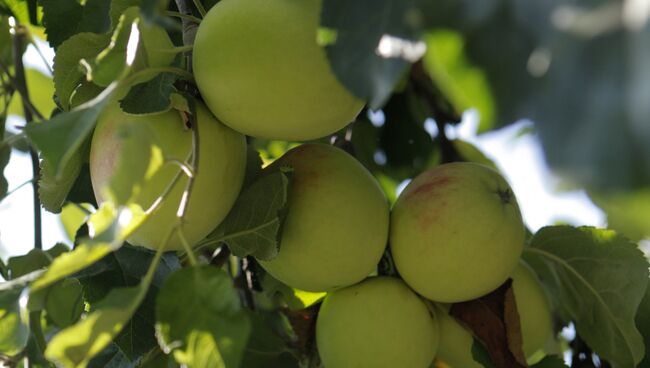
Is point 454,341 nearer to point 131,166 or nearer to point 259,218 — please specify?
point 259,218

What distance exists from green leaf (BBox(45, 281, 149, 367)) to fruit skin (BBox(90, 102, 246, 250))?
19 cm

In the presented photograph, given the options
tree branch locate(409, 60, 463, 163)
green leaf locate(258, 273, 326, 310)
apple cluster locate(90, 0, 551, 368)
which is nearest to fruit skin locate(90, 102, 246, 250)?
apple cluster locate(90, 0, 551, 368)

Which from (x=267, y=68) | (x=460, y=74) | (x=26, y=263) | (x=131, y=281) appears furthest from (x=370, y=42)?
(x=26, y=263)

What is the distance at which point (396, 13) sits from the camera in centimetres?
74

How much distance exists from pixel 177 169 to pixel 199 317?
24cm

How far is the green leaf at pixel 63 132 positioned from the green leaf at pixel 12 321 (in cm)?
18

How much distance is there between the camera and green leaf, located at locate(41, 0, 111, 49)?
1225mm

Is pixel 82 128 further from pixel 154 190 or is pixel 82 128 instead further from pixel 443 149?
pixel 443 149

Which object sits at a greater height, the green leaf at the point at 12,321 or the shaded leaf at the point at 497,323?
the green leaf at the point at 12,321

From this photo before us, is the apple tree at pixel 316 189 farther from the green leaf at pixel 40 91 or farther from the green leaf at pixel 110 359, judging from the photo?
the green leaf at pixel 40 91

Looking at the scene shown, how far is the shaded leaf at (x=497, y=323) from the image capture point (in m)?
1.23

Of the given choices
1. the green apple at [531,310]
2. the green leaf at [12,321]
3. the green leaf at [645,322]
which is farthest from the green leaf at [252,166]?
the green leaf at [645,322]

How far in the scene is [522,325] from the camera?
4.38 feet

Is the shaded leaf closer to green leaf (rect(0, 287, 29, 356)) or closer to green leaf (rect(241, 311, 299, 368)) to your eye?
green leaf (rect(241, 311, 299, 368))
